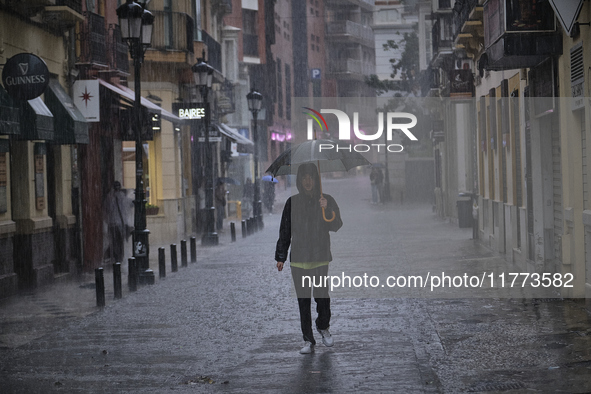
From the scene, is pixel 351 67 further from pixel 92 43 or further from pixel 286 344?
pixel 286 344

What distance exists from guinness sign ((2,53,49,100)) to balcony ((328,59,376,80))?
1627 inches

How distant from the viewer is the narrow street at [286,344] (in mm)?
7449

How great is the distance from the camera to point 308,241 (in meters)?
8.74

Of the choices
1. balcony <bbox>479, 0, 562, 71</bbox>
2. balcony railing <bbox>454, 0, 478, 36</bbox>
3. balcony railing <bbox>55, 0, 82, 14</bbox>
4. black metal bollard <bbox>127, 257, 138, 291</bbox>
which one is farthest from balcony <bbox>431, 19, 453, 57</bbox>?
black metal bollard <bbox>127, 257, 138, 291</bbox>

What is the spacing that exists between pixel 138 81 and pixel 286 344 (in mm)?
7658

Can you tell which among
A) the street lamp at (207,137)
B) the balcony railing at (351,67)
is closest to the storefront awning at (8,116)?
the street lamp at (207,137)

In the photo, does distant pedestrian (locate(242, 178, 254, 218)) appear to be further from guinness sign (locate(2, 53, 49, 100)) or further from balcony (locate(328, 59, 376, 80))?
guinness sign (locate(2, 53, 49, 100))

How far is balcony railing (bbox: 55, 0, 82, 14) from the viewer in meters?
15.7

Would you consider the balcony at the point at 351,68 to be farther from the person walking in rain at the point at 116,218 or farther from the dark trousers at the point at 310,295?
the dark trousers at the point at 310,295

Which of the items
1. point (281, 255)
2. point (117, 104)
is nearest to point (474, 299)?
point (281, 255)

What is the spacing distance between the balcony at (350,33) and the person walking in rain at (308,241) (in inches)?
1666

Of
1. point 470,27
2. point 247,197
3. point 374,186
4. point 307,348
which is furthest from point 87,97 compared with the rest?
point 374,186

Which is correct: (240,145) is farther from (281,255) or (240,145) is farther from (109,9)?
(281,255)

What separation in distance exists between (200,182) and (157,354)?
21.4 meters
